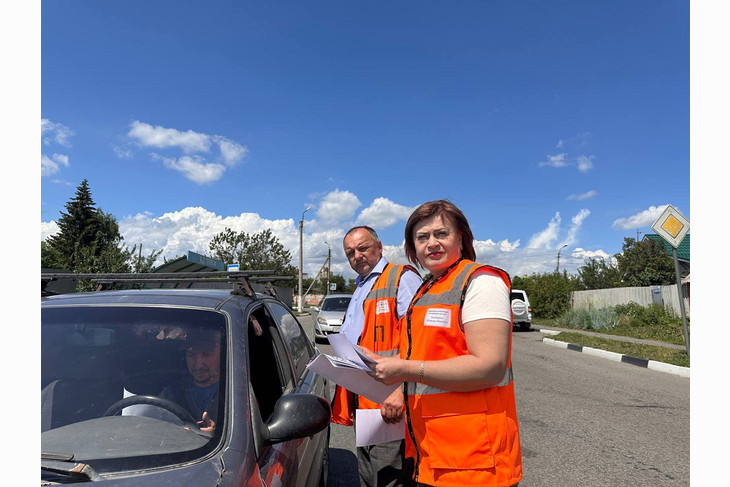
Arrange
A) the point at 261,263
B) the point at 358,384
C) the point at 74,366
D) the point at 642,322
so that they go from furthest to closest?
the point at 261,263, the point at 642,322, the point at 358,384, the point at 74,366

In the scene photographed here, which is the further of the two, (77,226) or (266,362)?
(77,226)

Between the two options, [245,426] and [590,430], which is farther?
[590,430]

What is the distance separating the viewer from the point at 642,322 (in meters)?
19.5

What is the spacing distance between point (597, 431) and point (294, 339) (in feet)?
13.0

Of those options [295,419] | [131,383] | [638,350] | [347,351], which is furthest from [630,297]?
[131,383]

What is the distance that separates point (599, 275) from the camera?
52844 millimetres

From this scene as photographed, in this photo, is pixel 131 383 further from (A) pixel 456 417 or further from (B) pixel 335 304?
(B) pixel 335 304

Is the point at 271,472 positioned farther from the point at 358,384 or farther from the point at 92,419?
the point at 92,419

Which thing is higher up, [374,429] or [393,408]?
[393,408]

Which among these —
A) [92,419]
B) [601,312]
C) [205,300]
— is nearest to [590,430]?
[205,300]

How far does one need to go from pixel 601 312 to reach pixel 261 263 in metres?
28.2

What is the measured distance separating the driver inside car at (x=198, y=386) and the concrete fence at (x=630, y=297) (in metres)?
19.6

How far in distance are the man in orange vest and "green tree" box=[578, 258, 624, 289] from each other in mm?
52935

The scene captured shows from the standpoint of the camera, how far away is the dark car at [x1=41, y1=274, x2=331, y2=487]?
5.06 feet
